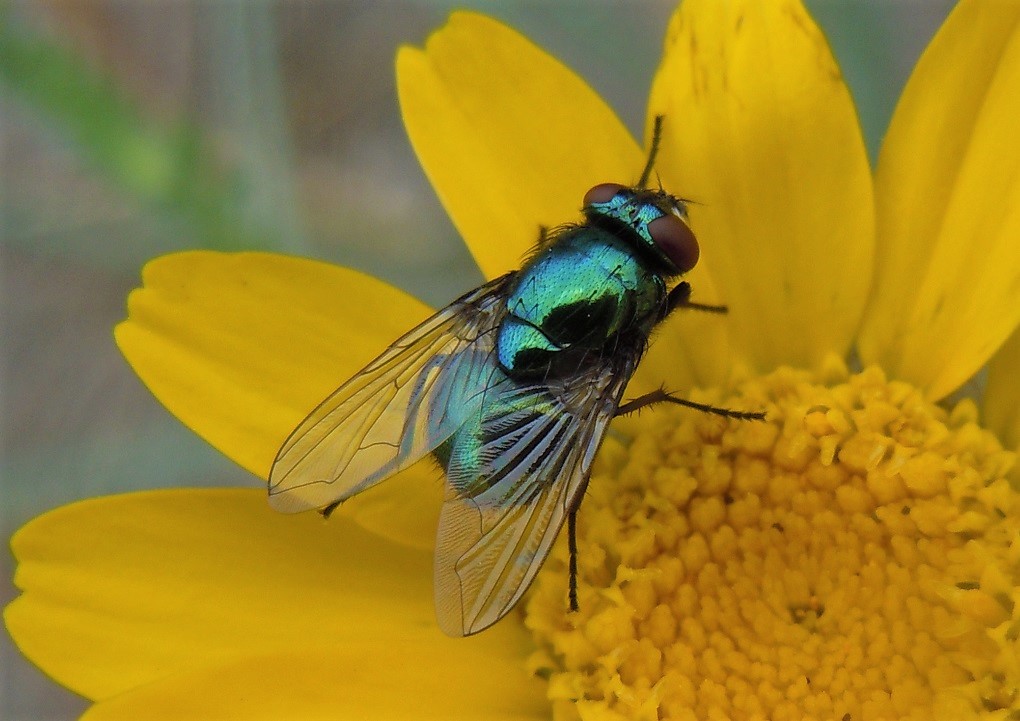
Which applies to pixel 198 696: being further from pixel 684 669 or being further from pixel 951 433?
pixel 951 433

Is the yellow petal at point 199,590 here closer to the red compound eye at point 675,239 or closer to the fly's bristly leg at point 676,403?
the fly's bristly leg at point 676,403

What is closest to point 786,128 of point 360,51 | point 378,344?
point 378,344

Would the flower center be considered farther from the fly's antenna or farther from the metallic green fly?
the fly's antenna

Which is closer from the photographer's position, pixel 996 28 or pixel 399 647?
pixel 996 28

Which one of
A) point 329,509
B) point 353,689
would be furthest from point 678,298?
point 353,689

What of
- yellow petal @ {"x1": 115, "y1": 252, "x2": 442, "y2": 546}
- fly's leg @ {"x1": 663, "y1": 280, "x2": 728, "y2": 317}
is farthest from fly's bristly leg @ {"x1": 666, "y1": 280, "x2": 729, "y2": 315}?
yellow petal @ {"x1": 115, "y1": 252, "x2": 442, "y2": 546}

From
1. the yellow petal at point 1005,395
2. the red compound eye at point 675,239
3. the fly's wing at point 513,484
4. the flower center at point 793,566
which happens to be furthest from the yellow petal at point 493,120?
the yellow petal at point 1005,395
